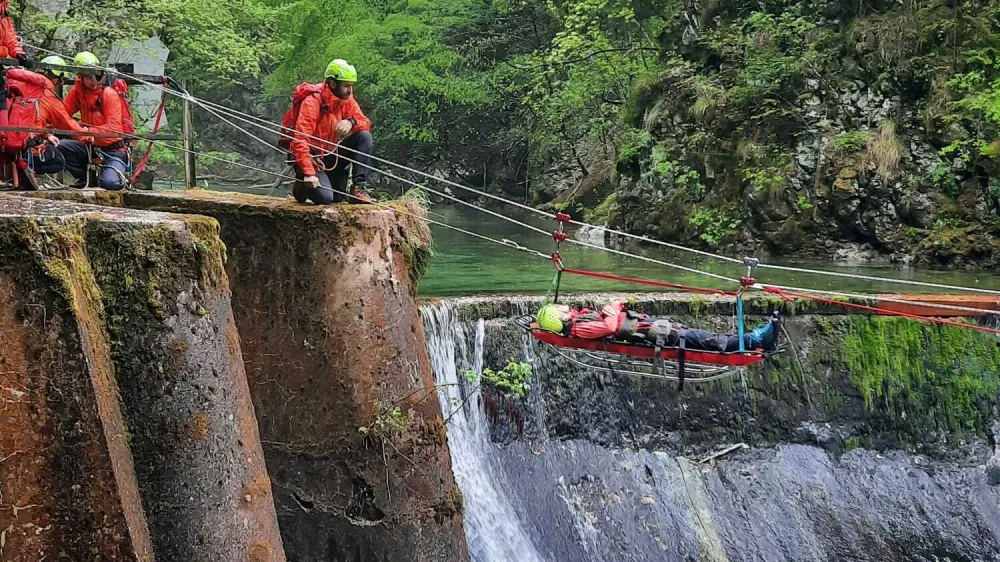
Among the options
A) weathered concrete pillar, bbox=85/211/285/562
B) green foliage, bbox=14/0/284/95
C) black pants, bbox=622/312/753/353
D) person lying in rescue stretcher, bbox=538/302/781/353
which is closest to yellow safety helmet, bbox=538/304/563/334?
person lying in rescue stretcher, bbox=538/302/781/353

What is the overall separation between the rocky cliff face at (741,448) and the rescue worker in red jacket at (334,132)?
11.5 ft

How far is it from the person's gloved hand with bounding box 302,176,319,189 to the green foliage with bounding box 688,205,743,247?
14.5 meters

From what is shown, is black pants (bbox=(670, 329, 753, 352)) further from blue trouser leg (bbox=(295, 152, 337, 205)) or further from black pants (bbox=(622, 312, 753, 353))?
blue trouser leg (bbox=(295, 152, 337, 205))

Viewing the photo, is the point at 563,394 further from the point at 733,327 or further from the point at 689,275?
the point at 689,275

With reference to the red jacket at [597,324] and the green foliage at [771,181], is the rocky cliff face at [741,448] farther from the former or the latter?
the green foliage at [771,181]

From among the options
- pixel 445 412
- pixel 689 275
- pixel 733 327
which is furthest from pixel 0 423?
pixel 689 275

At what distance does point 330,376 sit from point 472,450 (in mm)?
4415

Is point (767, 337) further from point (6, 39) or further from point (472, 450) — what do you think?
point (6, 39)

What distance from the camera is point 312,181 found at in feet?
23.1

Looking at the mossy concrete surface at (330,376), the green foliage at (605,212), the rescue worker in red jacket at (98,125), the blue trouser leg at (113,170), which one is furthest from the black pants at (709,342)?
the green foliage at (605,212)

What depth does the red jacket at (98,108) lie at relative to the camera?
8039mm

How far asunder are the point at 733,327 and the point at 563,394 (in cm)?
254

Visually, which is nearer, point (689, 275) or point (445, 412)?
point (445, 412)

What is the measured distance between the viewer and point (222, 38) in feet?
62.2
